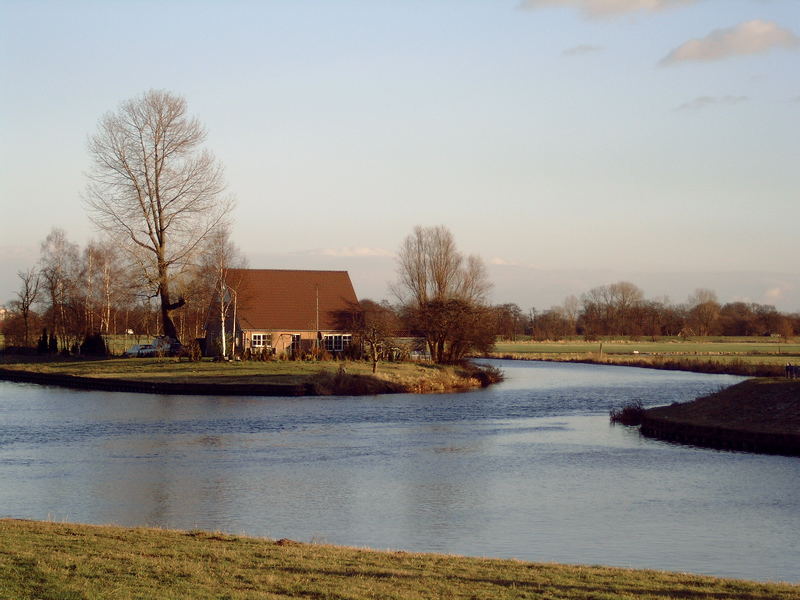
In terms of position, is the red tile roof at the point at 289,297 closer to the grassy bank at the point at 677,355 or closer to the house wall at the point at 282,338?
the house wall at the point at 282,338

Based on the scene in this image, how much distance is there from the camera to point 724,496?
1770 centimetres

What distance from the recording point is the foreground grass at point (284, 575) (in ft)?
28.1

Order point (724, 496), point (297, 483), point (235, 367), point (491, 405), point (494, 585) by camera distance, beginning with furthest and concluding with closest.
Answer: point (235, 367) < point (491, 405) < point (297, 483) < point (724, 496) < point (494, 585)

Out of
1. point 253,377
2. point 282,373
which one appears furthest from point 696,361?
point 253,377

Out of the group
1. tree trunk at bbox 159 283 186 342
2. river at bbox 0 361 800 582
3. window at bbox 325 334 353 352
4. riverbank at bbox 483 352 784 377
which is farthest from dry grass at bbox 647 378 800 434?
tree trunk at bbox 159 283 186 342

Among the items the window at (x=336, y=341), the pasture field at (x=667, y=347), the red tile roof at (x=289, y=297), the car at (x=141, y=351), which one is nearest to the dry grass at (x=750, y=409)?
the window at (x=336, y=341)

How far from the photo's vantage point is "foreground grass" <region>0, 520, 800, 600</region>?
8578 millimetres

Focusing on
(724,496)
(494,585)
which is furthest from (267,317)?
(494,585)

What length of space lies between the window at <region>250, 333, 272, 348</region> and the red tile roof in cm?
49

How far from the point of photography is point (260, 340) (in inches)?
2223

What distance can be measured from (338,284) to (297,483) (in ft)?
136

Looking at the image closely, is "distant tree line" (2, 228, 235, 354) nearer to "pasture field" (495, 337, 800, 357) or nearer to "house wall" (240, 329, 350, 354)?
"house wall" (240, 329, 350, 354)

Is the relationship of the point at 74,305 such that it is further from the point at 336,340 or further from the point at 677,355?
the point at 677,355

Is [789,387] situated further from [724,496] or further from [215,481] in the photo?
[215,481]
